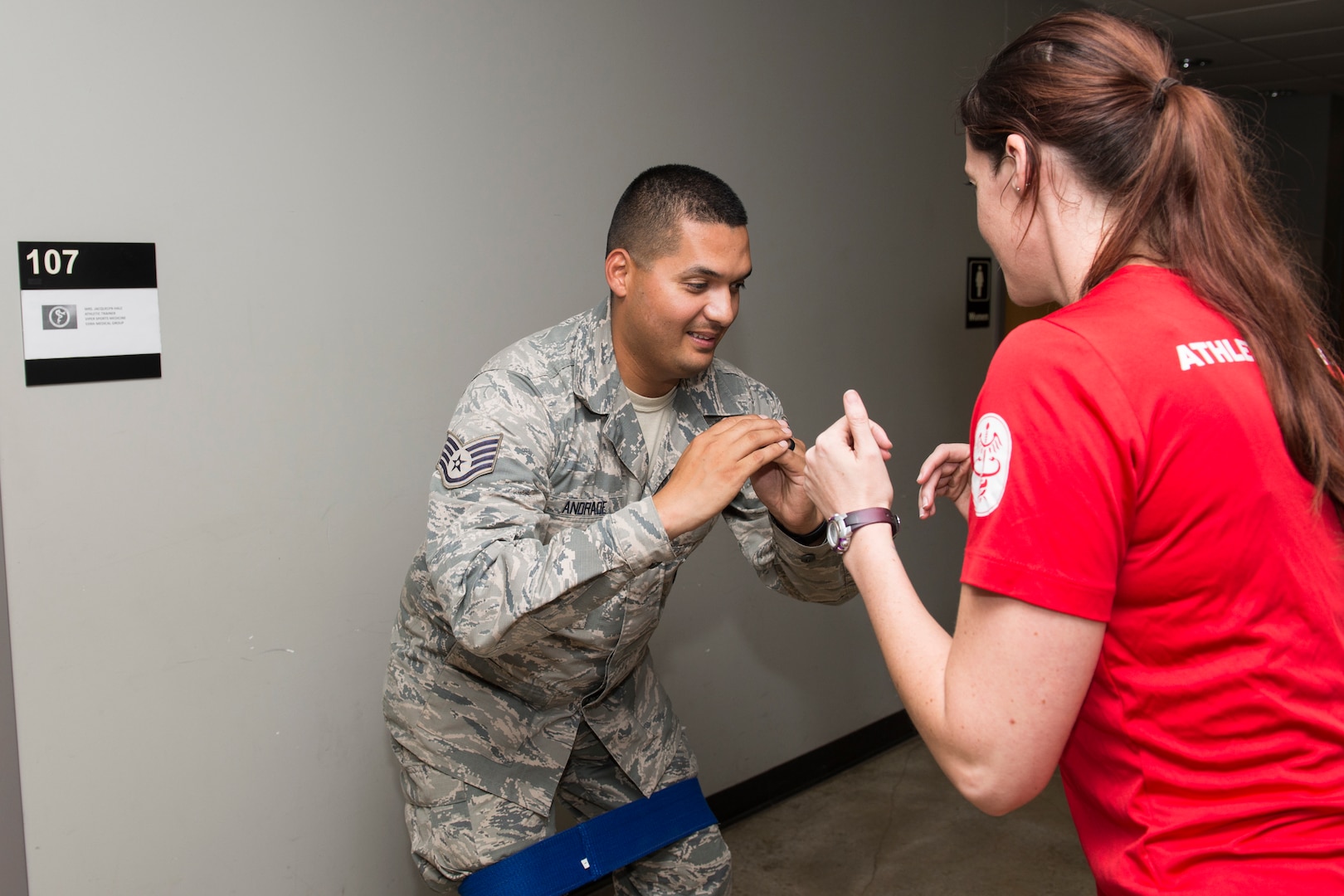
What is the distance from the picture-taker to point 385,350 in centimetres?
213

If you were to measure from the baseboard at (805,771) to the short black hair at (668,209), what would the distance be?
169 cm

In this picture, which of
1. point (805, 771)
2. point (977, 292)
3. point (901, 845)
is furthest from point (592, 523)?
point (977, 292)

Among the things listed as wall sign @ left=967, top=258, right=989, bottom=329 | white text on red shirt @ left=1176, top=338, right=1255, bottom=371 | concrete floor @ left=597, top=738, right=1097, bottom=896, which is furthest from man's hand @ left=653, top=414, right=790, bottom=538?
wall sign @ left=967, top=258, right=989, bottom=329

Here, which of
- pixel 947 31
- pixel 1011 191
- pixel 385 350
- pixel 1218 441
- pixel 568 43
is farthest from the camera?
pixel 947 31

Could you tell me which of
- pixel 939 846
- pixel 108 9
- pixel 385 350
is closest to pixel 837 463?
pixel 385 350

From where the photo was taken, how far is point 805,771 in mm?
3328

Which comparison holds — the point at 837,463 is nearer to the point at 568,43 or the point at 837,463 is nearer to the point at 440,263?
the point at 440,263

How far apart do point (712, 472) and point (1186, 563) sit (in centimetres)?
70

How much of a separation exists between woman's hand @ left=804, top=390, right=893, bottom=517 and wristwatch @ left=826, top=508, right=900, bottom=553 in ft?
0.04

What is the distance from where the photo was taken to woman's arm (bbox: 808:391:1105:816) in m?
0.87

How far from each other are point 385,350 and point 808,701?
1.92m

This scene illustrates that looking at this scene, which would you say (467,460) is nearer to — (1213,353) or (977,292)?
(1213,353)

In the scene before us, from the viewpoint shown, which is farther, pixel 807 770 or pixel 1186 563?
pixel 807 770

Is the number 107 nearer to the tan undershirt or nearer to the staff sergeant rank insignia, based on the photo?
the staff sergeant rank insignia
